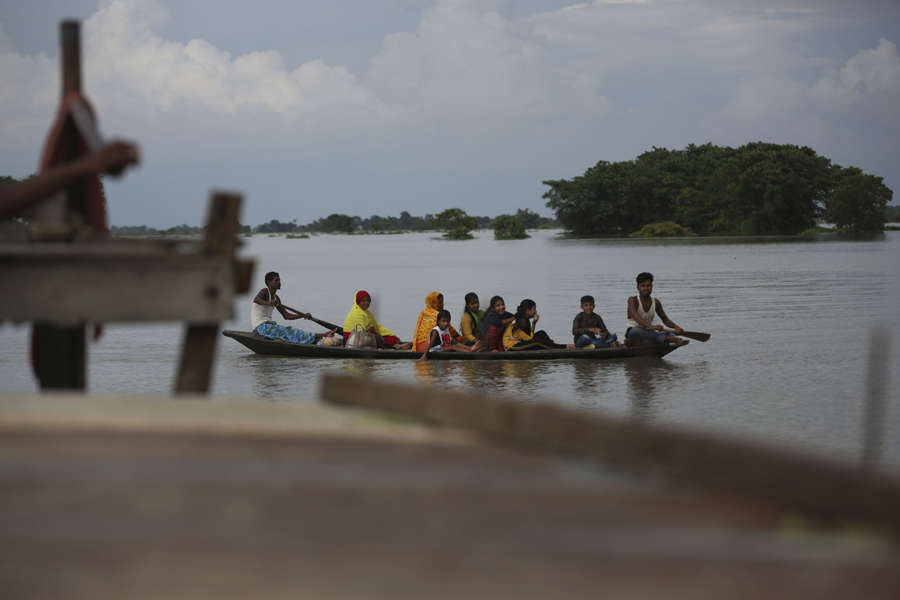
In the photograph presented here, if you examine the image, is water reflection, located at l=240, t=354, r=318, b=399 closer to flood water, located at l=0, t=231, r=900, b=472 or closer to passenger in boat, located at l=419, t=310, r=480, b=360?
flood water, located at l=0, t=231, r=900, b=472

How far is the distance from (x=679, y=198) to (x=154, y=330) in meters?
75.8

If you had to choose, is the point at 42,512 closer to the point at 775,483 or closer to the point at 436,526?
the point at 436,526

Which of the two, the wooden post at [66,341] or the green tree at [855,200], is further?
the green tree at [855,200]

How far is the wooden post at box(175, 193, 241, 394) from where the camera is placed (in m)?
3.30

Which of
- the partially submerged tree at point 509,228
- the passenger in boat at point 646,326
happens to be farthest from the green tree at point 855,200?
the passenger in boat at point 646,326

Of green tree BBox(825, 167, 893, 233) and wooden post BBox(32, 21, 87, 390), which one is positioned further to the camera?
green tree BBox(825, 167, 893, 233)

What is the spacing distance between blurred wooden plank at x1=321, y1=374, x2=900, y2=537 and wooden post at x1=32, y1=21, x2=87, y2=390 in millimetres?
2097

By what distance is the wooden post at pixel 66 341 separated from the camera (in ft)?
15.0

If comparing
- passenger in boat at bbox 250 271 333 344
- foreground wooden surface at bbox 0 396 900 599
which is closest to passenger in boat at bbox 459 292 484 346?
passenger in boat at bbox 250 271 333 344

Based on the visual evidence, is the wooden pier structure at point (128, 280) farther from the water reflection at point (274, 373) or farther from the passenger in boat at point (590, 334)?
the passenger in boat at point (590, 334)

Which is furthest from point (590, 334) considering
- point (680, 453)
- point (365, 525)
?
point (365, 525)

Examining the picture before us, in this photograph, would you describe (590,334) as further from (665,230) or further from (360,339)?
(665,230)

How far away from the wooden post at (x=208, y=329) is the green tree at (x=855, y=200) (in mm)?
91509

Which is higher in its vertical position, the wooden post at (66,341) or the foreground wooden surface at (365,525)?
the wooden post at (66,341)
